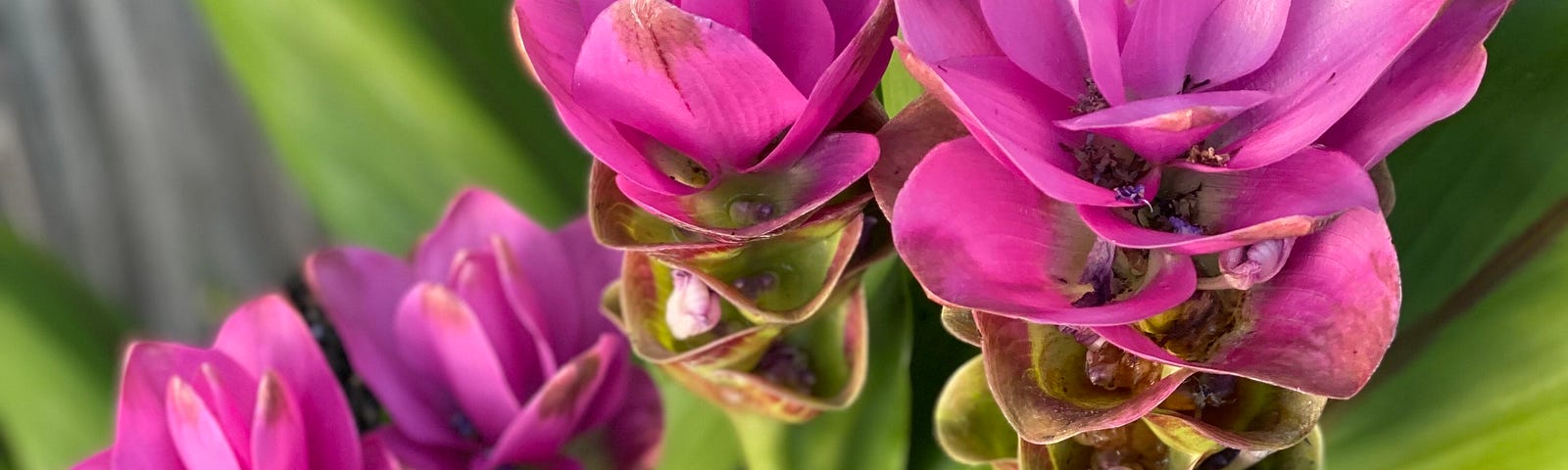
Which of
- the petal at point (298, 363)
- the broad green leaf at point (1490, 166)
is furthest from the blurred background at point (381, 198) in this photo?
the petal at point (298, 363)

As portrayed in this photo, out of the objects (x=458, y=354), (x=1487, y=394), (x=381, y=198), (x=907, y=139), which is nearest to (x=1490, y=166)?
(x=1487, y=394)

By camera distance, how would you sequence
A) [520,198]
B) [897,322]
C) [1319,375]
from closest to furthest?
[1319,375]
[897,322]
[520,198]

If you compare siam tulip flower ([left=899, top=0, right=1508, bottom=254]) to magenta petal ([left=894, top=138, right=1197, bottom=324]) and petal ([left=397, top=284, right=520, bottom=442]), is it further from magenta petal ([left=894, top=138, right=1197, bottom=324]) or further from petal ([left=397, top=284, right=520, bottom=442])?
petal ([left=397, top=284, right=520, bottom=442])

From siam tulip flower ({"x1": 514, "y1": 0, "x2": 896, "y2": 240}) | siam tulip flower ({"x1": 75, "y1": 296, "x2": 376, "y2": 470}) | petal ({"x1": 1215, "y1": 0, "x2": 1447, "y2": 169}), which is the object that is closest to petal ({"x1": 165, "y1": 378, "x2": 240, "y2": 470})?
siam tulip flower ({"x1": 75, "y1": 296, "x2": 376, "y2": 470})

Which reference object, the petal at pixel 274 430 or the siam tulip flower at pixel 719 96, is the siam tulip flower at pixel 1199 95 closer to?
the siam tulip flower at pixel 719 96

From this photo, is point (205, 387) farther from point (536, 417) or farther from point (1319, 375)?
point (1319, 375)

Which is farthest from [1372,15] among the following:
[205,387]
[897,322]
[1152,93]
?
[205,387]
